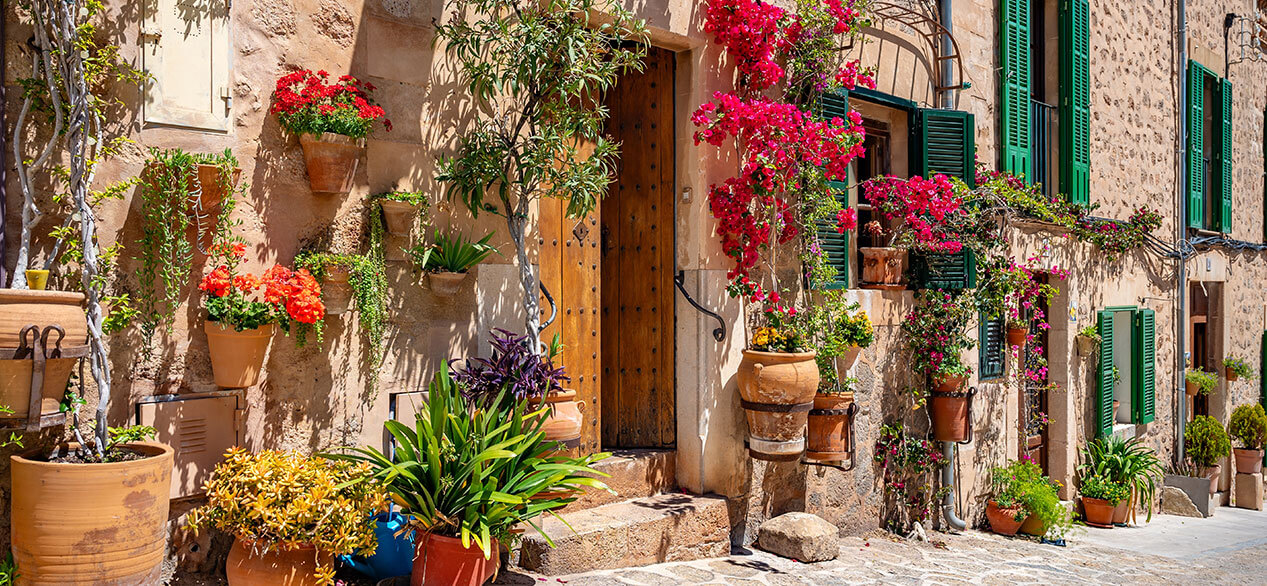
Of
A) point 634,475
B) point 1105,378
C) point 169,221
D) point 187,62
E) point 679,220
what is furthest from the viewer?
point 1105,378

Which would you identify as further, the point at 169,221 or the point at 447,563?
the point at 447,563

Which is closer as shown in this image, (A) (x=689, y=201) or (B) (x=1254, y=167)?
(A) (x=689, y=201)

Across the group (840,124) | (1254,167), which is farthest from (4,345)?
(1254,167)

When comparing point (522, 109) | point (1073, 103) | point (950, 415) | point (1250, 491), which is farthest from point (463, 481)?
point (1250, 491)

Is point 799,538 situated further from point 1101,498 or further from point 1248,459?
point 1248,459

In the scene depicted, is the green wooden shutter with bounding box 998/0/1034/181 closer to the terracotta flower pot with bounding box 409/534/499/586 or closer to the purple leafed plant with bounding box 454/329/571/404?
the purple leafed plant with bounding box 454/329/571/404

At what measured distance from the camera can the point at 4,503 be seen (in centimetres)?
335

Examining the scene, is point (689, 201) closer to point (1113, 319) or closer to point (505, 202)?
point (505, 202)

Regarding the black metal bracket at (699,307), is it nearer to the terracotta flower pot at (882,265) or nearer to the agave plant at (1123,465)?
the terracotta flower pot at (882,265)

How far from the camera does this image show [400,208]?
13.8 feet

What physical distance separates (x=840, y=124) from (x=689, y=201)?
1096 mm

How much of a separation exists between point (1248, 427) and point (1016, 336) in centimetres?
618

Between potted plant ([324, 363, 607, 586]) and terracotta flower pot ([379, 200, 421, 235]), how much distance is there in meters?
0.70

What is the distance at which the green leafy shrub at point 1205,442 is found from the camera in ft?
36.1
